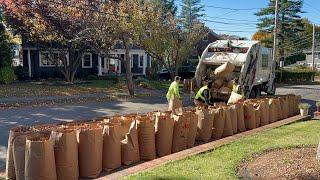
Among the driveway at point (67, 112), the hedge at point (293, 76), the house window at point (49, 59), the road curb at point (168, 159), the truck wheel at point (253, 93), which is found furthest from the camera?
the hedge at point (293, 76)

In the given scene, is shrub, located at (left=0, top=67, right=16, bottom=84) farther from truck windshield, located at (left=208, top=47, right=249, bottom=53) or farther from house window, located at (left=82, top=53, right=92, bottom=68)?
truck windshield, located at (left=208, top=47, right=249, bottom=53)

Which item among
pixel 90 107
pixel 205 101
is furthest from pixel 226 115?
pixel 90 107

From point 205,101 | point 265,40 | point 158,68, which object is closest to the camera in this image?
point 205,101

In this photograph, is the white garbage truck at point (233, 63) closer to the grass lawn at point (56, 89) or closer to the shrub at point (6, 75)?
the grass lawn at point (56, 89)

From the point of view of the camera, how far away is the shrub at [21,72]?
30.0m

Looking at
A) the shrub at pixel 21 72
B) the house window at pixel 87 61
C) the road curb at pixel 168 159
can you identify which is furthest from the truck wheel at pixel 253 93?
the house window at pixel 87 61

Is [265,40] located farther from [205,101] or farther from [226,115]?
[226,115]

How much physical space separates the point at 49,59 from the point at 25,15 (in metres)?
7.42

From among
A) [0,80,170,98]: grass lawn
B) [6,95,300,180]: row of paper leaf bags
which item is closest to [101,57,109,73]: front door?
[0,80,170,98]: grass lawn

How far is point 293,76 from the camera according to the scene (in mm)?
40250

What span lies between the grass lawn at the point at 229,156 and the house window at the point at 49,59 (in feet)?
73.8

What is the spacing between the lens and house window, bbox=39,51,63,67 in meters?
29.9

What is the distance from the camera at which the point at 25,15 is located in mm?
23188

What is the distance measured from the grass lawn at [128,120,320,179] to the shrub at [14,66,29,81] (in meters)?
23.9
